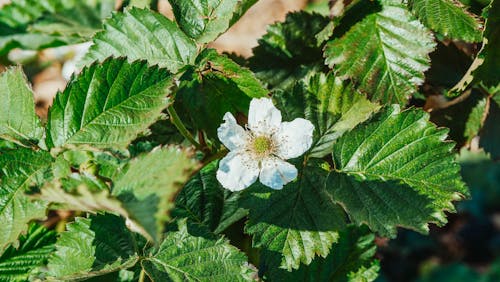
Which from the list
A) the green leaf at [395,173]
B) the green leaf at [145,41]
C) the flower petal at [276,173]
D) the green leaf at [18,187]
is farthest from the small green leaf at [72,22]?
the green leaf at [395,173]

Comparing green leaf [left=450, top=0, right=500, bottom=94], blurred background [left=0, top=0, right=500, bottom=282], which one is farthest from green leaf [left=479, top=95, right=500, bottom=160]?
blurred background [left=0, top=0, right=500, bottom=282]

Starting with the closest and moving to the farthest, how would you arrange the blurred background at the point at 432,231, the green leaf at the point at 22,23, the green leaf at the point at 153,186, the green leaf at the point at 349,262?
the green leaf at the point at 153,186
the green leaf at the point at 349,262
the green leaf at the point at 22,23
the blurred background at the point at 432,231

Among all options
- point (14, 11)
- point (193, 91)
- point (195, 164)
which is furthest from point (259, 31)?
point (195, 164)

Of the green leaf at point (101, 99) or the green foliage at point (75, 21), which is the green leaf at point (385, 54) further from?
the green foliage at point (75, 21)

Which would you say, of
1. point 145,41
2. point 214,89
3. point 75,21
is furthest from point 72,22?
point 214,89

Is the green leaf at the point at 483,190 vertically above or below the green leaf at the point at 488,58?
below

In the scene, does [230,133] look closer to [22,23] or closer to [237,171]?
[237,171]
